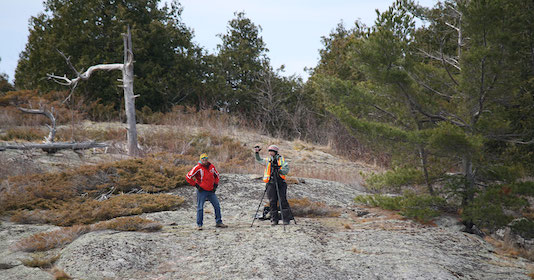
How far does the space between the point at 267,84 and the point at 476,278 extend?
25.0 metres

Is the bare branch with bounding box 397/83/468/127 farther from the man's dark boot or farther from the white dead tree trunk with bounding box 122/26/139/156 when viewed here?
the white dead tree trunk with bounding box 122/26/139/156

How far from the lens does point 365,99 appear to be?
11000 millimetres

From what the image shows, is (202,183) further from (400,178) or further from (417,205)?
(417,205)

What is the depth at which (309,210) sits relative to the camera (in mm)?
10852

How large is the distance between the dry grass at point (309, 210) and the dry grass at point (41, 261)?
5.69 m

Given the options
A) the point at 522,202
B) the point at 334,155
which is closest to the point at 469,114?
the point at 522,202

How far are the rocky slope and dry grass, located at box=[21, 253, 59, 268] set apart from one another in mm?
132

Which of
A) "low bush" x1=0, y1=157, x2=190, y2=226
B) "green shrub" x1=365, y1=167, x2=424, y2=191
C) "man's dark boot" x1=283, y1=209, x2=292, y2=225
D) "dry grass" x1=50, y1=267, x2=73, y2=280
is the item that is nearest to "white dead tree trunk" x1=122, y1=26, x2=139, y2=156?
"low bush" x1=0, y1=157, x2=190, y2=226

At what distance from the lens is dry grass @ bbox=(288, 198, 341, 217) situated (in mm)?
10773

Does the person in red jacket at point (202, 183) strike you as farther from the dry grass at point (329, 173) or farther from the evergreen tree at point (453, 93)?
the dry grass at point (329, 173)

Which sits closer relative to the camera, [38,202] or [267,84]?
[38,202]

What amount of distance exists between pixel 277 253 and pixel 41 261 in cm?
356

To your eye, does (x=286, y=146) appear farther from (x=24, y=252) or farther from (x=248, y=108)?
(x=24, y=252)

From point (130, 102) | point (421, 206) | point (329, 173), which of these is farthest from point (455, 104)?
point (130, 102)
